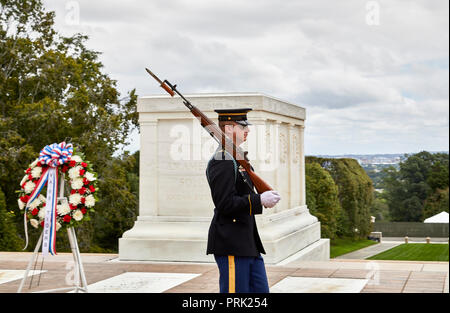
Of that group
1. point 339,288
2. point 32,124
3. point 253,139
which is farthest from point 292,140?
point 32,124

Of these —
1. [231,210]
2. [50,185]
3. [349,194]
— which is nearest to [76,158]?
[50,185]

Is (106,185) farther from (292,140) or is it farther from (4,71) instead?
(292,140)

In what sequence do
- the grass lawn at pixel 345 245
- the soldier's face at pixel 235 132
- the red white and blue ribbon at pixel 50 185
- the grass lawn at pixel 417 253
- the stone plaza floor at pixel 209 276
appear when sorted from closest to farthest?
1. the soldier's face at pixel 235 132
2. the red white and blue ribbon at pixel 50 185
3. the stone plaza floor at pixel 209 276
4. the grass lawn at pixel 417 253
5. the grass lawn at pixel 345 245

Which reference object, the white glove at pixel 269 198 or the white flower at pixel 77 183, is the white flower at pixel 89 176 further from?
the white glove at pixel 269 198

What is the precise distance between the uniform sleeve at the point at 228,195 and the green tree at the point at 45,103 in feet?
40.6

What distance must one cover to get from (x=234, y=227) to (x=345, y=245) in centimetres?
3175

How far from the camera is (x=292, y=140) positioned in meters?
10.5

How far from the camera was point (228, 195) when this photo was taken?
149 inches

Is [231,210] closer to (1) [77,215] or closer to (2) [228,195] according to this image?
(2) [228,195]

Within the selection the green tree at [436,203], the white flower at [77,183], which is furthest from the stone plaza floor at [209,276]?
the green tree at [436,203]

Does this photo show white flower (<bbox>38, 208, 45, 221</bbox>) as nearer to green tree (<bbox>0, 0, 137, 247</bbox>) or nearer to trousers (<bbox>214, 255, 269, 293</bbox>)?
trousers (<bbox>214, 255, 269, 293</bbox>)

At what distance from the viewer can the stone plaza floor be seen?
21.9ft

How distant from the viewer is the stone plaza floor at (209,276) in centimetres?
669

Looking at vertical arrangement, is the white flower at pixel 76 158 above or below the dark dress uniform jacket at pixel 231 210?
above
